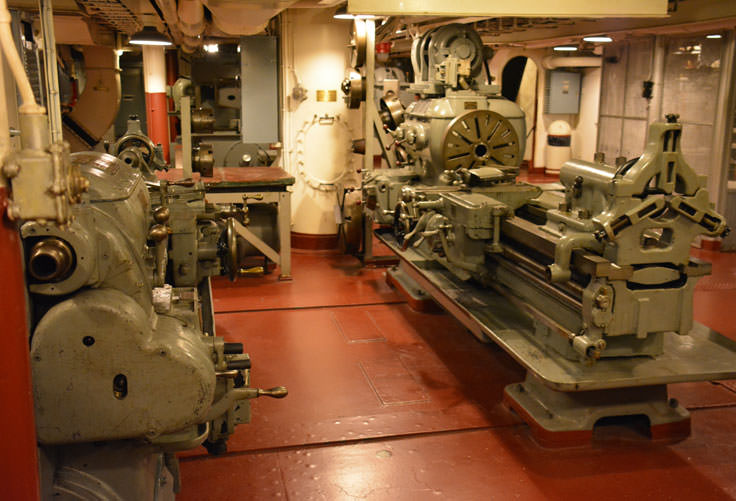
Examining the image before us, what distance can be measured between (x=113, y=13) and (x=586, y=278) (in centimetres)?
390

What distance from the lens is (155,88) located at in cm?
1085

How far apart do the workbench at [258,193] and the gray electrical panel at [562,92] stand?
678 cm

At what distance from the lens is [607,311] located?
3.03 meters

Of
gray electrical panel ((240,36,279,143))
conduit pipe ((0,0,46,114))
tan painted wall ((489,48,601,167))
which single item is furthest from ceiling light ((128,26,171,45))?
tan painted wall ((489,48,601,167))

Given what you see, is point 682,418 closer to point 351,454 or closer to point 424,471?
point 424,471

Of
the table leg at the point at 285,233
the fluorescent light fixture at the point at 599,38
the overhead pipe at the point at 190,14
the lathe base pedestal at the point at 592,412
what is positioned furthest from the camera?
the fluorescent light fixture at the point at 599,38

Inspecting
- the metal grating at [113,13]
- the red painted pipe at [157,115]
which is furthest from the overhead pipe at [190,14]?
the red painted pipe at [157,115]

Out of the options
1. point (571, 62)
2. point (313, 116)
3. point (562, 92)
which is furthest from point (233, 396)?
point (562, 92)

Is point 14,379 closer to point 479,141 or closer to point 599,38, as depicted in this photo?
point 479,141

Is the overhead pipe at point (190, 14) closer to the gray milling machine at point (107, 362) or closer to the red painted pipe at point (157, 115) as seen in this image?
the gray milling machine at point (107, 362)

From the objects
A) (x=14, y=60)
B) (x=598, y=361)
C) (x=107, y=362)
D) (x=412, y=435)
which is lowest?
(x=412, y=435)

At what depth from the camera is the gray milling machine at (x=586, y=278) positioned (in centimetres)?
301

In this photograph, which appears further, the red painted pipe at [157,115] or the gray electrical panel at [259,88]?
the red painted pipe at [157,115]

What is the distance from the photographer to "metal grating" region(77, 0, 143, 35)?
4646mm
